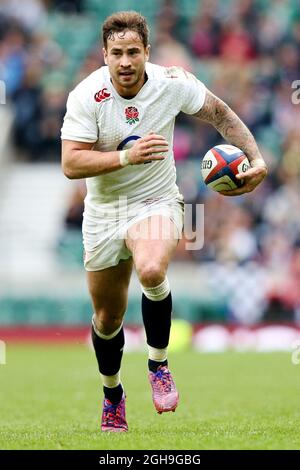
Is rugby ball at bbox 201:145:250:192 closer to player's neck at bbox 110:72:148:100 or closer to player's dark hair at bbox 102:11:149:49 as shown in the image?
player's neck at bbox 110:72:148:100

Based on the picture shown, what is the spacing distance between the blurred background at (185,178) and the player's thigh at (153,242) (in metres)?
9.46

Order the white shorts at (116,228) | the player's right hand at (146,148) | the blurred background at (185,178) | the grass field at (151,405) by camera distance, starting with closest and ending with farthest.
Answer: the grass field at (151,405) < the player's right hand at (146,148) < the white shorts at (116,228) < the blurred background at (185,178)

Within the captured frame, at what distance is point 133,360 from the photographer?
13.7 meters

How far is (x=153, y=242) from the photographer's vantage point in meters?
6.39

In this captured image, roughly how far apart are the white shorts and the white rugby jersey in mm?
62

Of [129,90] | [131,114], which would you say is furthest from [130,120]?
[129,90]

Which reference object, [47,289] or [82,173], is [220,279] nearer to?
[47,289]

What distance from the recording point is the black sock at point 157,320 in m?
6.55

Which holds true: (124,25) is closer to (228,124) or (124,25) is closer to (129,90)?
(129,90)

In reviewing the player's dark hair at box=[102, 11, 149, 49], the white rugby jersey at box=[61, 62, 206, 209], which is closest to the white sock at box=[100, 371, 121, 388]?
the white rugby jersey at box=[61, 62, 206, 209]

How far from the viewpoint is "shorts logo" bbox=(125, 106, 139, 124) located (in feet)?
21.5

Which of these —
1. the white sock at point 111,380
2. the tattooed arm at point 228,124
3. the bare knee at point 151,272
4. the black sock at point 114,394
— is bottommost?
the black sock at point 114,394

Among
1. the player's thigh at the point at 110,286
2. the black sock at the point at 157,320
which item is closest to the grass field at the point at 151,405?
the black sock at the point at 157,320

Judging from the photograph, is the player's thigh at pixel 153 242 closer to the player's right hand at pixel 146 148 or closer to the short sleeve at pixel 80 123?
the player's right hand at pixel 146 148
